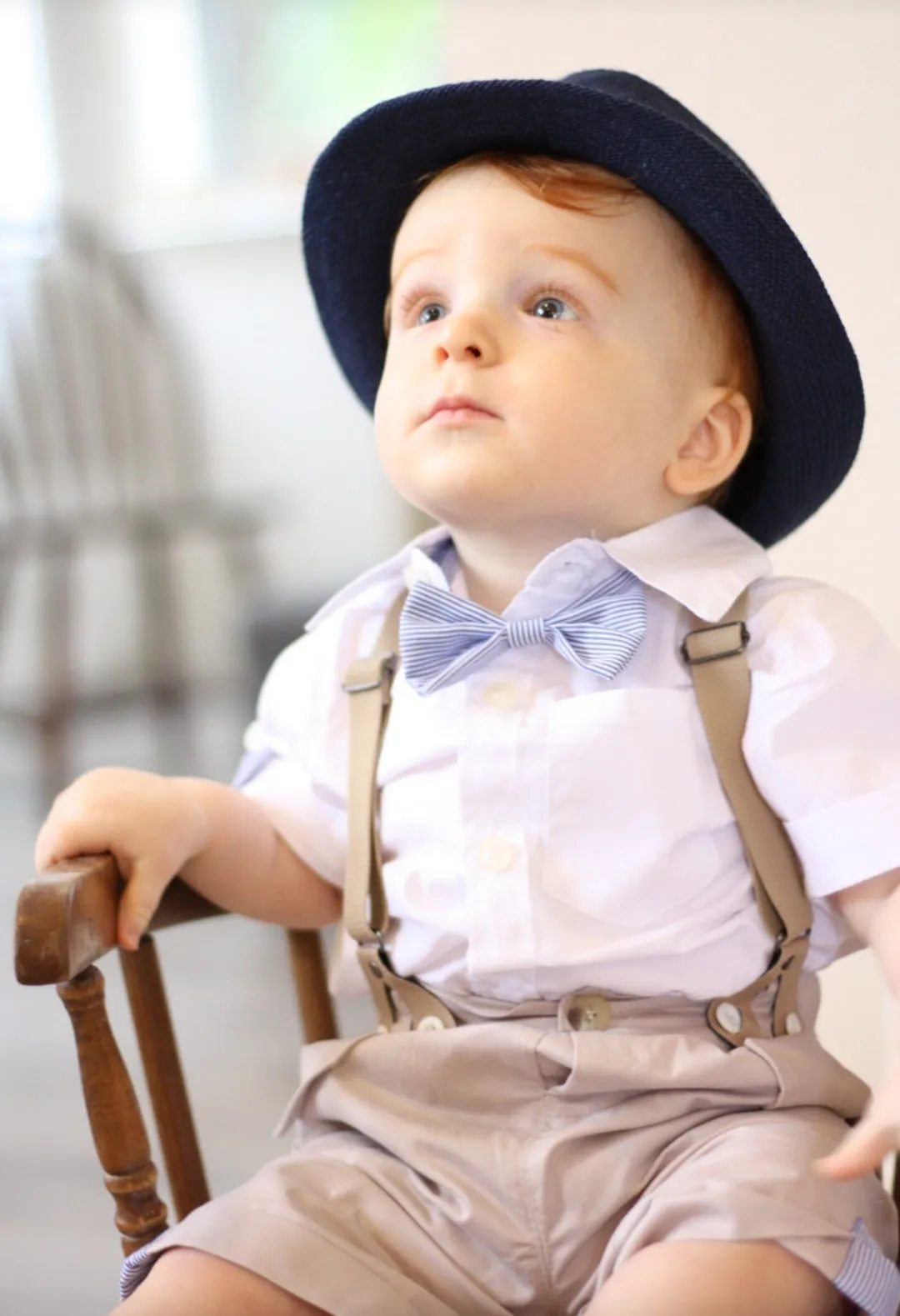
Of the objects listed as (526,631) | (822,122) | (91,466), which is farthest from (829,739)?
(91,466)

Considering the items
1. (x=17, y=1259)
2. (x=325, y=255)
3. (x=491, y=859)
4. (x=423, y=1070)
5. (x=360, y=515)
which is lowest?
(x=17, y=1259)

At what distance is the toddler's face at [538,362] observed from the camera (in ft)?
2.61

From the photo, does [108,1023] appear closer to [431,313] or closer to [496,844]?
→ [496,844]

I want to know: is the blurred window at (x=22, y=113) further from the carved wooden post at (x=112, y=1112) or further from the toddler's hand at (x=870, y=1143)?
the toddler's hand at (x=870, y=1143)

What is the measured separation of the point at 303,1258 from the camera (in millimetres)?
705

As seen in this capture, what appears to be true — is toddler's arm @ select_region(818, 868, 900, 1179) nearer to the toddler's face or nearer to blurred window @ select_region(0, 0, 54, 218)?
the toddler's face

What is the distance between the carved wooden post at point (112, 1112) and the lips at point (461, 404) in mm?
355

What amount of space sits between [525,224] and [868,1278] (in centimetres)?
56

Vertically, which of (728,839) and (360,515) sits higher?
(360,515)

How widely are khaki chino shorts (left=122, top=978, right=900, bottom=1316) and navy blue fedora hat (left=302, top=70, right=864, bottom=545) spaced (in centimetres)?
34

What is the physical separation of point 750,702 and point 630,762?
2.9 inches

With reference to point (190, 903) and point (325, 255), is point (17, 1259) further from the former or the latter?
point (325, 255)

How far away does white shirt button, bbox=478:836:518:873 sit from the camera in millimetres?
799

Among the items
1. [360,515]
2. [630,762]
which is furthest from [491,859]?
[360,515]
